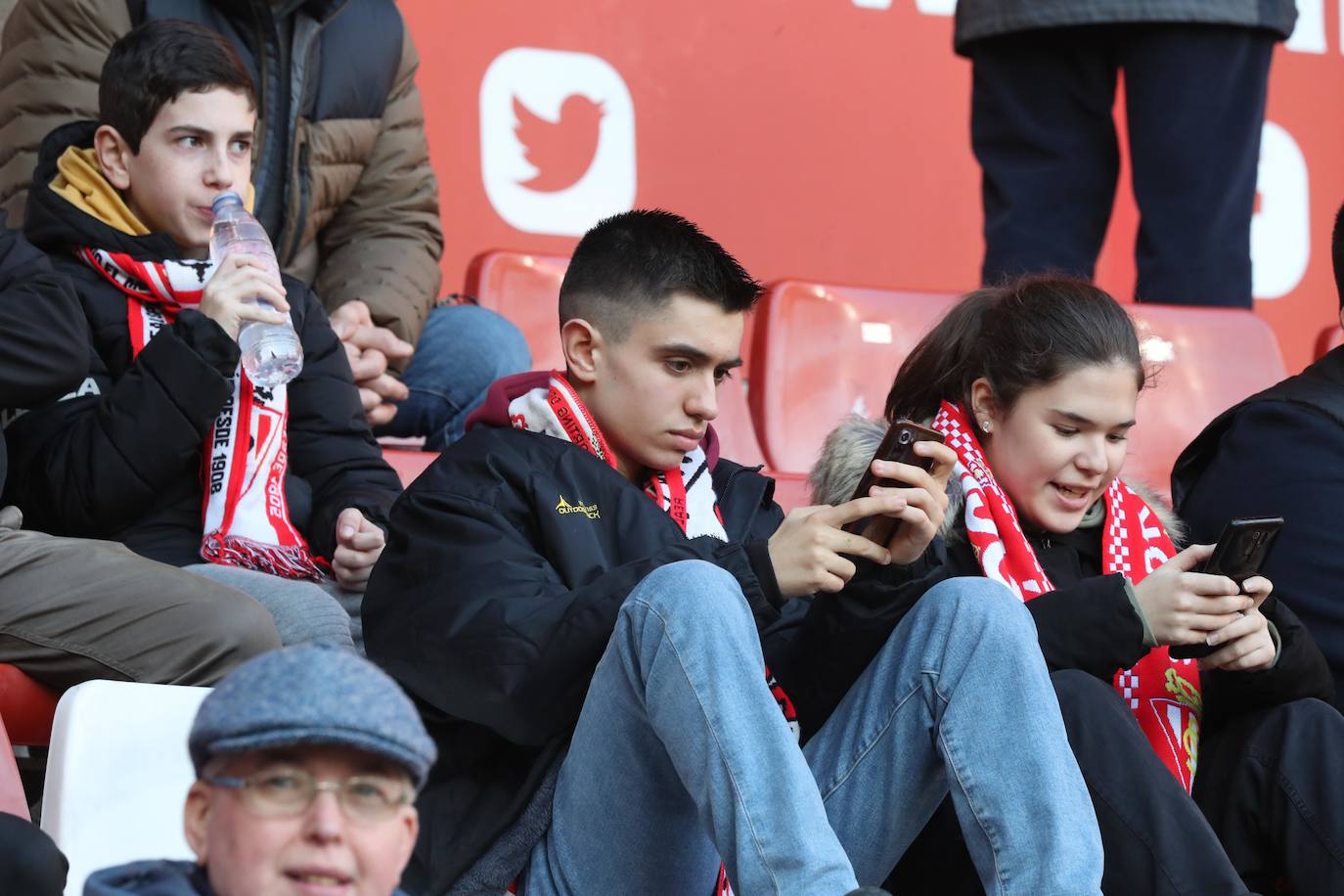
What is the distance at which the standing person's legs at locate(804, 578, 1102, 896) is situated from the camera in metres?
2.09

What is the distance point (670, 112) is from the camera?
525 centimetres

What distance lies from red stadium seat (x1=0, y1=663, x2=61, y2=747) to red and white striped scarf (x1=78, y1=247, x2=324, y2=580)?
0.43 metres

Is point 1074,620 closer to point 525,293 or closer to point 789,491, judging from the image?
point 789,491

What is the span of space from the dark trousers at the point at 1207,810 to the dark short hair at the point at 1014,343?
1.87 feet

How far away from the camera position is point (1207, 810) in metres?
2.61

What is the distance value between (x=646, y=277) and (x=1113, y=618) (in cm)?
78

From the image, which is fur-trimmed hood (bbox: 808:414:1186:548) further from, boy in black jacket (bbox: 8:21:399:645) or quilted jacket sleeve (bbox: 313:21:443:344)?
quilted jacket sleeve (bbox: 313:21:443:344)

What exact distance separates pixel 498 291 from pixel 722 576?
2.03 metres

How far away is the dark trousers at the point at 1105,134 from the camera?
4.13 meters

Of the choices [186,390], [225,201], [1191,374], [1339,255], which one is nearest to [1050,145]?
[1191,374]

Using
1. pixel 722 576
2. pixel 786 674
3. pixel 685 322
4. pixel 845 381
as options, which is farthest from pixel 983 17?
pixel 722 576

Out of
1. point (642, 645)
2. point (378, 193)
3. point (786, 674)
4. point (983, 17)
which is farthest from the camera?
point (983, 17)

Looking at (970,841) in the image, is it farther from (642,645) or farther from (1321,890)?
(1321,890)

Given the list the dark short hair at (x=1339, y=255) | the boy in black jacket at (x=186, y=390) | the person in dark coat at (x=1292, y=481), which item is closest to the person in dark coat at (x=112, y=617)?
the boy in black jacket at (x=186, y=390)
